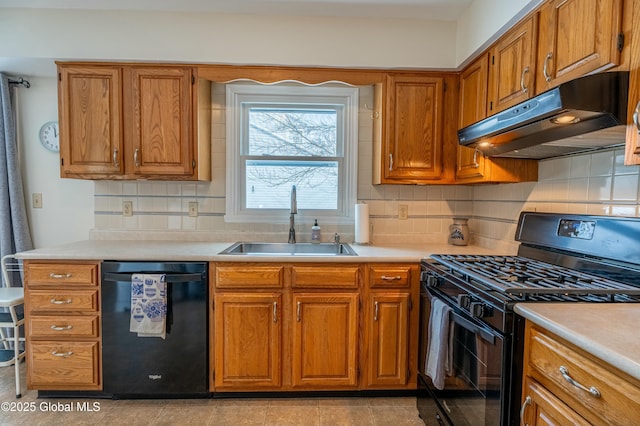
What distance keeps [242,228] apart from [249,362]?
976mm

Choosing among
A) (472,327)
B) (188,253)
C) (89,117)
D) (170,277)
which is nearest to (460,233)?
(472,327)

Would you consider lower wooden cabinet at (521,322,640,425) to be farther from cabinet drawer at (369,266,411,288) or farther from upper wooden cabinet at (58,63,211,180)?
upper wooden cabinet at (58,63,211,180)

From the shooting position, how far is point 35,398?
1.99 metres

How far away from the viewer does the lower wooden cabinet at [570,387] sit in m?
0.77

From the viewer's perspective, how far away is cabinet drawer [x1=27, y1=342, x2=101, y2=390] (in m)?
1.94

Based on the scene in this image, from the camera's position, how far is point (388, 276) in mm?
1967

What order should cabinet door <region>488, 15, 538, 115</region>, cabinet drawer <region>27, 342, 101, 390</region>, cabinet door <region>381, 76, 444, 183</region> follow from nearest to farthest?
cabinet door <region>488, 15, 538, 115</region>, cabinet drawer <region>27, 342, 101, 390</region>, cabinet door <region>381, 76, 444, 183</region>

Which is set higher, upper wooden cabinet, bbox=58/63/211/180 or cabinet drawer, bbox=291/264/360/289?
upper wooden cabinet, bbox=58/63/211/180

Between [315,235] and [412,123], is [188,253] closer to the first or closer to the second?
[315,235]

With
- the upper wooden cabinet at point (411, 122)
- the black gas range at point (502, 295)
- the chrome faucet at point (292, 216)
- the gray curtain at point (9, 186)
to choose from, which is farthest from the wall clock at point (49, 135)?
the black gas range at point (502, 295)

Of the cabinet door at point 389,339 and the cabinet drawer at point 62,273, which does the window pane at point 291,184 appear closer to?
the cabinet door at point 389,339

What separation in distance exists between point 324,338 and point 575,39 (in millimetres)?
1862

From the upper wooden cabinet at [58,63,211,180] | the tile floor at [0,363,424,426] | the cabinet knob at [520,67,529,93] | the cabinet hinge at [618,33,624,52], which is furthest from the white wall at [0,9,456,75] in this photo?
the tile floor at [0,363,424,426]

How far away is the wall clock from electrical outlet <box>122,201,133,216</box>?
0.69m
